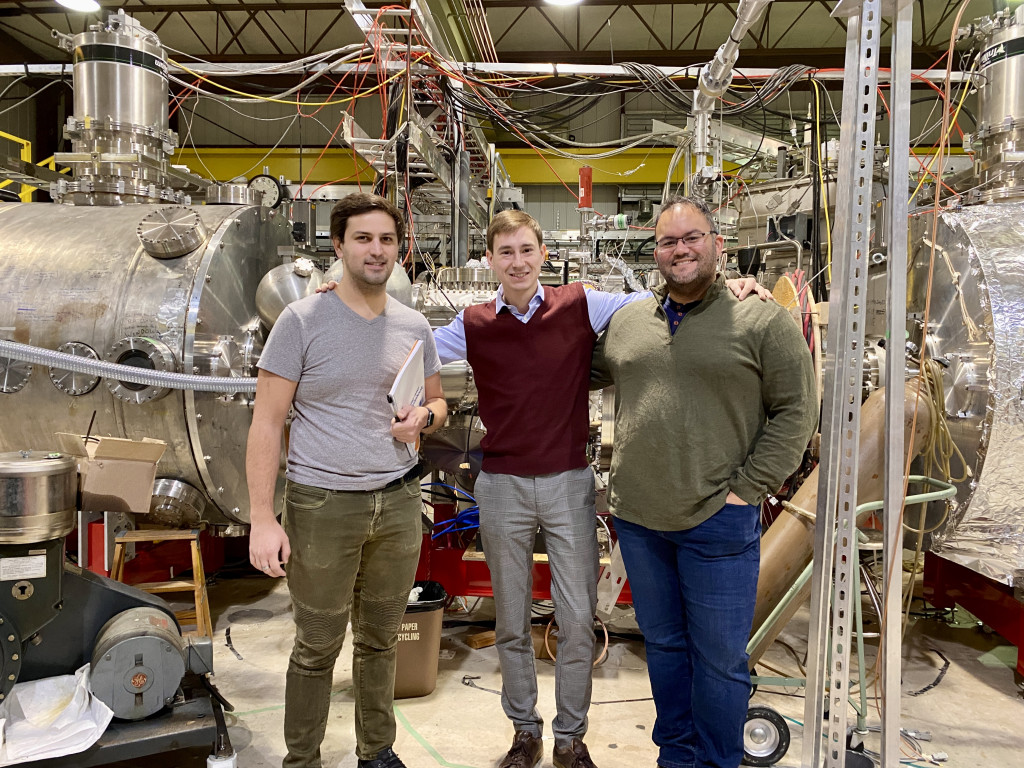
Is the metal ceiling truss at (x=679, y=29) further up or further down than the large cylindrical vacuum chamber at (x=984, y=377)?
further up

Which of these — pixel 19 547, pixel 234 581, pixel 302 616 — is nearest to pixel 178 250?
pixel 19 547

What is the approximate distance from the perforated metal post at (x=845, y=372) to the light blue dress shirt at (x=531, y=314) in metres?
0.75

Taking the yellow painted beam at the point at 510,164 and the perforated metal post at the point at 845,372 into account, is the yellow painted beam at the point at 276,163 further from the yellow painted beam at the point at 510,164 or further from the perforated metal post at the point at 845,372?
the perforated metal post at the point at 845,372

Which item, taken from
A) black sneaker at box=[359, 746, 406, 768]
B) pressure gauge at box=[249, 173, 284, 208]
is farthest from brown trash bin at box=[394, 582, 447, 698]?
pressure gauge at box=[249, 173, 284, 208]

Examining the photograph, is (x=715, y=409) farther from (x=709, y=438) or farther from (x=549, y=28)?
(x=549, y=28)

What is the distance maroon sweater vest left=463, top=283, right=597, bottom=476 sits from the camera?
6.72 ft

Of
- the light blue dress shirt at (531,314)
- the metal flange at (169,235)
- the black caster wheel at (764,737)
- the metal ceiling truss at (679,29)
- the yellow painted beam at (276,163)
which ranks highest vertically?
the metal ceiling truss at (679,29)

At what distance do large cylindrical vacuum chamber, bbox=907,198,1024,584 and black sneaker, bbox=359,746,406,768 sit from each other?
7.15ft

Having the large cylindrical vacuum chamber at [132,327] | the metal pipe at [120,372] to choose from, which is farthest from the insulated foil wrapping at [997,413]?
the large cylindrical vacuum chamber at [132,327]

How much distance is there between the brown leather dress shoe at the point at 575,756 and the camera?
6.84ft

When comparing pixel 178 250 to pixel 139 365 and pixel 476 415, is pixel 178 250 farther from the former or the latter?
pixel 476 415

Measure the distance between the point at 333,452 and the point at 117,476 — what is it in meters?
0.74

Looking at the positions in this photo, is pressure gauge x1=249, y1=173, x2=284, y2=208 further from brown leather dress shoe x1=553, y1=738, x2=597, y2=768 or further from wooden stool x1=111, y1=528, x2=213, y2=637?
brown leather dress shoe x1=553, y1=738, x2=597, y2=768

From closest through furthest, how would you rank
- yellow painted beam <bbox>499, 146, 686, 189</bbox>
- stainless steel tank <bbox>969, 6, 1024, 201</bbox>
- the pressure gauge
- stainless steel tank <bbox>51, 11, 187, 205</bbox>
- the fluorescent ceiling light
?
stainless steel tank <bbox>969, 6, 1024, 201</bbox>, stainless steel tank <bbox>51, 11, 187, 205</bbox>, the pressure gauge, the fluorescent ceiling light, yellow painted beam <bbox>499, 146, 686, 189</bbox>
